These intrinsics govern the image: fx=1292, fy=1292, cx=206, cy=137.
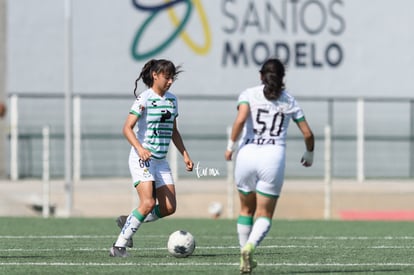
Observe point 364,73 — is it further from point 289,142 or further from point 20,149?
point 20,149

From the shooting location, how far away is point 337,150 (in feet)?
127

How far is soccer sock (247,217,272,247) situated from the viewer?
11648mm

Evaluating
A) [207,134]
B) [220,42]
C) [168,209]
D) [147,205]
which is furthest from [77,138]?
[147,205]

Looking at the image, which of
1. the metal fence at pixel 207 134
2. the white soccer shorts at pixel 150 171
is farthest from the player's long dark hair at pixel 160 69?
the metal fence at pixel 207 134

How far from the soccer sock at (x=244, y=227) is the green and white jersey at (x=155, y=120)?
6.18 ft

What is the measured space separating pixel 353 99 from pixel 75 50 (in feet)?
28.5

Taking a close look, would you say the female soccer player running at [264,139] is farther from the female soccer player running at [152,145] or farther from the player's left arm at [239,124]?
the female soccer player running at [152,145]

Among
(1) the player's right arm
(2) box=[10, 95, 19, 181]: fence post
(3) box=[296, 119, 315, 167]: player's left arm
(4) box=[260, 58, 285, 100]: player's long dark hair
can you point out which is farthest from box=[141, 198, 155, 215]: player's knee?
(2) box=[10, 95, 19, 181]: fence post

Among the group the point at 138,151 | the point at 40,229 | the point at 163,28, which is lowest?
the point at 40,229

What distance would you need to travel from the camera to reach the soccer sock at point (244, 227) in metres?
12.1

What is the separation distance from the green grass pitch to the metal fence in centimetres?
1466

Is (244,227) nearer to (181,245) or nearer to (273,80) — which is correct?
(273,80)

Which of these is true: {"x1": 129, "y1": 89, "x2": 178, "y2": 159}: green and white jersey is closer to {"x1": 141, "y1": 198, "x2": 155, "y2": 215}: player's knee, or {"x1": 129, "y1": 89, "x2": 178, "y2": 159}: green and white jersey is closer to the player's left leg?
{"x1": 141, "y1": 198, "x2": 155, "y2": 215}: player's knee

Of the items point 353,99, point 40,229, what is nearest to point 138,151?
point 40,229
